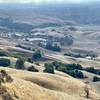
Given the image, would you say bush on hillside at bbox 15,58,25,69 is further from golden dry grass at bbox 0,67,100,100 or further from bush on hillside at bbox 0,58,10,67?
golden dry grass at bbox 0,67,100,100

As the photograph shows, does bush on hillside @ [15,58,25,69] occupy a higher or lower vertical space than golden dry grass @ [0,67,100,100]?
lower

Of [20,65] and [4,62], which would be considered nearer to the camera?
[20,65]

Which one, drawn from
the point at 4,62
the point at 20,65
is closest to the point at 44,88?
the point at 20,65

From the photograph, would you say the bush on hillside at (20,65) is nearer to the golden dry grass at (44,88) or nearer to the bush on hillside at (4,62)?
the bush on hillside at (4,62)

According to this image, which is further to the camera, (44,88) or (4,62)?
(4,62)

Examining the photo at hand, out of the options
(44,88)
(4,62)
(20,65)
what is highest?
(44,88)

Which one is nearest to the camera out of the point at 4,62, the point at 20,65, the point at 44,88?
the point at 44,88

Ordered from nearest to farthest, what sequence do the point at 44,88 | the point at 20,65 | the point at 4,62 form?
the point at 44,88 → the point at 20,65 → the point at 4,62

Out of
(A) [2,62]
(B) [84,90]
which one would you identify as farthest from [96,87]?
(A) [2,62]

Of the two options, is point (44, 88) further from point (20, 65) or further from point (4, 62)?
point (4, 62)

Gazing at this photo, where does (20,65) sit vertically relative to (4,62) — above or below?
below

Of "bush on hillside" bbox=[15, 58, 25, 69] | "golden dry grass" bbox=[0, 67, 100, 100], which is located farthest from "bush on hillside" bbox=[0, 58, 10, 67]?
"golden dry grass" bbox=[0, 67, 100, 100]

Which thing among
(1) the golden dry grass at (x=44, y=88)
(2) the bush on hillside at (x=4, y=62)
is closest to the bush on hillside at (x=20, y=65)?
(2) the bush on hillside at (x=4, y=62)
